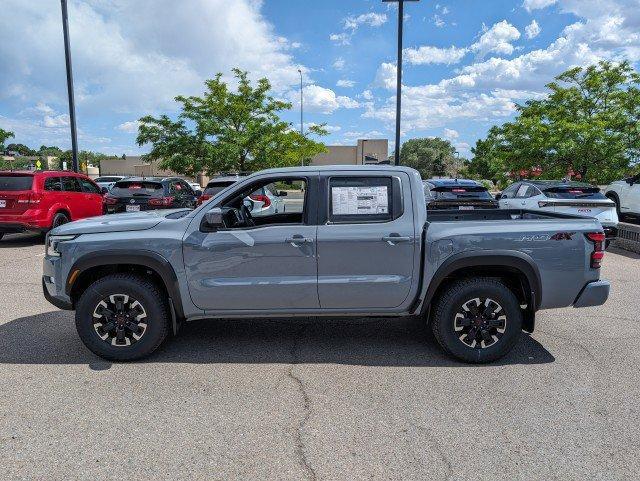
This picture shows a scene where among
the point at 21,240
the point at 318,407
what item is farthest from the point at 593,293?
the point at 21,240

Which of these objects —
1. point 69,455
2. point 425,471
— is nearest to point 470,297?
point 425,471

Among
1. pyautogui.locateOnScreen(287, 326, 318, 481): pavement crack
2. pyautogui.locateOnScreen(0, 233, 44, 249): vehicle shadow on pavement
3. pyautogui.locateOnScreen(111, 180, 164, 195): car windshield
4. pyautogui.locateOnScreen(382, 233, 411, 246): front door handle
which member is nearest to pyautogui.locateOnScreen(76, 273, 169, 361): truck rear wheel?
pyautogui.locateOnScreen(287, 326, 318, 481): pavement crack

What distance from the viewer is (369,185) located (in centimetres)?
443

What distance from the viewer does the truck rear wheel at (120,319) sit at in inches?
169

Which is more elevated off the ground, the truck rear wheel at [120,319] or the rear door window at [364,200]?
the rear door window at [364,200]

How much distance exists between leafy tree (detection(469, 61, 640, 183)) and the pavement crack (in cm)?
1463

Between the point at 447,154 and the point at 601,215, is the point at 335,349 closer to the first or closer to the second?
the point at 601,215

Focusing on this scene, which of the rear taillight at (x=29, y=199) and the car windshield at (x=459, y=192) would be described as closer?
the rear taillight at (x=29, y=199)

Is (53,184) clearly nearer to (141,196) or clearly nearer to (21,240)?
(21,240)

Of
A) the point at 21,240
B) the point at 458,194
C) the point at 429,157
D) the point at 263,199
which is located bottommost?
the point at 21,240

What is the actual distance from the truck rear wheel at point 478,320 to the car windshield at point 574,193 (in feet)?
24.1

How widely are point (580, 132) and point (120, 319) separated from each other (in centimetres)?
1620

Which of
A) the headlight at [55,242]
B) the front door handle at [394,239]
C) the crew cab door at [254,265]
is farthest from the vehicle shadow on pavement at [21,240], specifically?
the front door handle at [394,239]

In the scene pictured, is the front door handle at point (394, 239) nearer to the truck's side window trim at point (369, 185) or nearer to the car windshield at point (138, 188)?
the truck's side window trim at point (369, 185)
